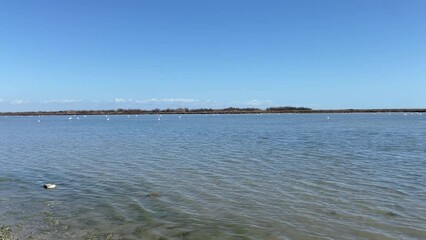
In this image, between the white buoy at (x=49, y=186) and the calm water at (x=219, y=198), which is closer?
the calm water at (x=219, y=198)

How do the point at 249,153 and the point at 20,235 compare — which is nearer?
the point at 20,235

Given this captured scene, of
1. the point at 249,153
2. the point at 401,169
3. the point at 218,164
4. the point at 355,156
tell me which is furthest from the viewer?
the point at 249,153

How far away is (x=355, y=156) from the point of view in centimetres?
2666

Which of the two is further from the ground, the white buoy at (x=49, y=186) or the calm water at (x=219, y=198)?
the white buoy at (x=49, y=186)

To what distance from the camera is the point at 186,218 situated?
12047 millimetres

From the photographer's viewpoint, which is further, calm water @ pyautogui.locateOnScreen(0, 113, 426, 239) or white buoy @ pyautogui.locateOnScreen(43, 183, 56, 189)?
white buoy @ pyautogui.locateOnScreen(43, 183, 56, 189)

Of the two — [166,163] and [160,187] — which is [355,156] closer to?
[166,163]

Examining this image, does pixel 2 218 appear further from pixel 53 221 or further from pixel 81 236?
pixel 81 236

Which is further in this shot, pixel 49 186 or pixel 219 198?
pixel 49 186

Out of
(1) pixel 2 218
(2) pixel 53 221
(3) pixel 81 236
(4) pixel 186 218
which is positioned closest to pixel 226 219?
(4) pixel 186 218

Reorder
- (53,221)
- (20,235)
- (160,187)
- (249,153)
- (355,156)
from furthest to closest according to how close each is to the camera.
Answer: (249,153) < (355,156) < (160,187) < (53,221) < (20,235)

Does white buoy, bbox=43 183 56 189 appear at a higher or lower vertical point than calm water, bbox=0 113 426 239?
higher

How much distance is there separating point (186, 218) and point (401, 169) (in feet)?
45.4

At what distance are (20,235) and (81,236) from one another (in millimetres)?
1637
